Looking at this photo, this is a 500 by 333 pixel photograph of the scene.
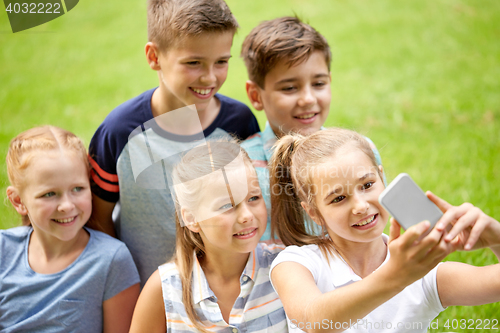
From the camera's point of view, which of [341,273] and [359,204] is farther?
[341,273]

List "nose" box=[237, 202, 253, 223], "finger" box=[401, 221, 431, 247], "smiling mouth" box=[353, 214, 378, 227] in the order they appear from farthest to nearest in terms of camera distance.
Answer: "nose" box=[237, 202, 253, 223] < "smiling mouth" box=[353, 214, 378, 227] < "finger" box=[401, 221, 431, 247]

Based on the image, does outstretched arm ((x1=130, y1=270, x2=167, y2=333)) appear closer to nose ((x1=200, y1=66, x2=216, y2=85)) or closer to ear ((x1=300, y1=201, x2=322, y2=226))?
ear ((x1=300, y1=201, x2=322, y2=226))

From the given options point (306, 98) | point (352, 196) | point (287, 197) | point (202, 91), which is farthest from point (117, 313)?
point (306, 98)

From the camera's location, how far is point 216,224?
148 cm

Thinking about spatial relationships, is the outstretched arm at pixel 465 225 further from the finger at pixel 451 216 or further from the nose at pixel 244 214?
the nose at pixel 244 214

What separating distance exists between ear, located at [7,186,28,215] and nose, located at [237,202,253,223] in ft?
3.03

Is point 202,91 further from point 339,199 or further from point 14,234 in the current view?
point 14,234

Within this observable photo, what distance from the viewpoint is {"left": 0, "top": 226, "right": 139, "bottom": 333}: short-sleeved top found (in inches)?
68.1

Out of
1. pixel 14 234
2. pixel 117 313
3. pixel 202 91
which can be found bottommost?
pixel 117 313

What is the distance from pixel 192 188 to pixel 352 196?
0.53 meters

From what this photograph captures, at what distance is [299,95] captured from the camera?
197 cm

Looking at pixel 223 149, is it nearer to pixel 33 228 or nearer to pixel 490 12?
pixel 33 228

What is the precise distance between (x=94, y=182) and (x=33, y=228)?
0.31 metres

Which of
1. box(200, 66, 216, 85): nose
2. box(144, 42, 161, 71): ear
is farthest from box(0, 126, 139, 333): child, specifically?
box(200, 66, 216, 85): nose
